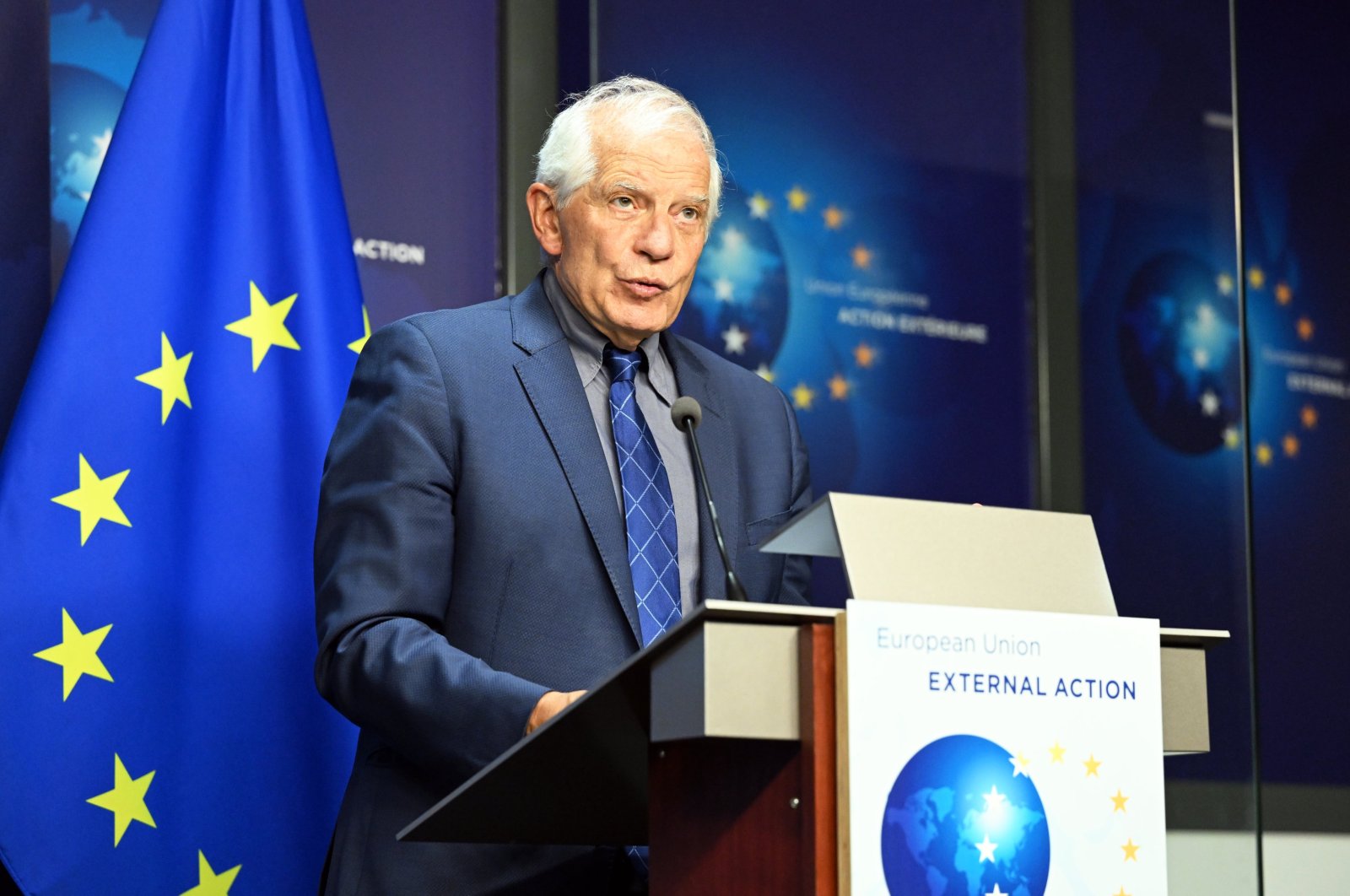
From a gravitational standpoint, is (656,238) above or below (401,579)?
above

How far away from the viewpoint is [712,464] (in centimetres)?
250

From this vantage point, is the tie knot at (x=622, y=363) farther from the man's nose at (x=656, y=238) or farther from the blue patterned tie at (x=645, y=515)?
the man's nose at (x=656, y=238)

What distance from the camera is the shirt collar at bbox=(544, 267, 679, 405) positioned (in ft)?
8.36

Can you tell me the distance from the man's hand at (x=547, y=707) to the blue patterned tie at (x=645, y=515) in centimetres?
37

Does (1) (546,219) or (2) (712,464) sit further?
(1) (546,219)

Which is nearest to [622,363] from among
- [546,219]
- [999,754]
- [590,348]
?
[590,348]

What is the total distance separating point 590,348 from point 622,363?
0.07 meters

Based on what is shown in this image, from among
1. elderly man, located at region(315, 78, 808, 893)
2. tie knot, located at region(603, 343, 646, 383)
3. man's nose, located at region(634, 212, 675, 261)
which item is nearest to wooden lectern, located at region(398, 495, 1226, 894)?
elderly man, located at region(315, 78, 808, 893)

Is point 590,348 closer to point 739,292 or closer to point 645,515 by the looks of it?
point 645,515

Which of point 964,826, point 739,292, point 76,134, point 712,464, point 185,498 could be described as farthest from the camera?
point 739,292

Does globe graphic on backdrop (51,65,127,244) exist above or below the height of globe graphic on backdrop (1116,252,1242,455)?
above

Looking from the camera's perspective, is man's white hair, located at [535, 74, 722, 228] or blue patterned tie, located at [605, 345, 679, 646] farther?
man's white hair, located at [535, 74, 722, 228]

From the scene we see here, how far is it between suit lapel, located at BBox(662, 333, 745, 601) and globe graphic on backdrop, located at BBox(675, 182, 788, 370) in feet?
4.08

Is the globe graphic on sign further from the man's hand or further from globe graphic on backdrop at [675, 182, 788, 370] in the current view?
globe graphic on backdrop at [675, 182, 788, 370]
